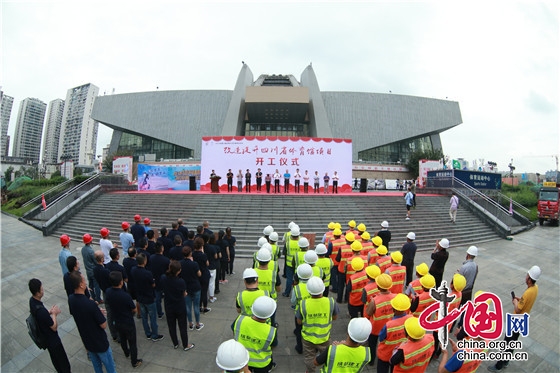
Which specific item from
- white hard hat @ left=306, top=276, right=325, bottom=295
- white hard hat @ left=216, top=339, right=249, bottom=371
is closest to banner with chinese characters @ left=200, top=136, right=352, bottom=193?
white hard hat @ left=306, top=276, right=325, bottom=295

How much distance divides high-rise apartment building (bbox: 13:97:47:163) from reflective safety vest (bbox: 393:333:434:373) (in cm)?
11503

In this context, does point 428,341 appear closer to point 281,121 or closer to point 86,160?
point 281,121

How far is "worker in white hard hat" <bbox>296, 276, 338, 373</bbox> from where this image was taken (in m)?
3.13

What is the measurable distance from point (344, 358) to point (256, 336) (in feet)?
2.88

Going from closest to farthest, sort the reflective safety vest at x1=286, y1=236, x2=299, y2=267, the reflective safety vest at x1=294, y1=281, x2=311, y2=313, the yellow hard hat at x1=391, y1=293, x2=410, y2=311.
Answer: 1. the yellow hard hat at x1=391, y1=293, x2=410, y2=311
2. the reflective safety vest at x1=294, y1=281, x2=311, y2=313
3. the reflective safety vest at x1=286, y1=236, x2=299, y2=267

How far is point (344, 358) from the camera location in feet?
7.97

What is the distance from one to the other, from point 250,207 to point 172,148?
32560 mm

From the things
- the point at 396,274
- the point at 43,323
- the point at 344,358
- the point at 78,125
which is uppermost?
the point at 78,125

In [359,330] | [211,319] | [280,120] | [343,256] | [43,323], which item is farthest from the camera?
[280,120]

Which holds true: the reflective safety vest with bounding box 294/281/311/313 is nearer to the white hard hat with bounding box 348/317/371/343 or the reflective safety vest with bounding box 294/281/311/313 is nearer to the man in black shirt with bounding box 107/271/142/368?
the white hard hat with bounding box 348/317/371/343

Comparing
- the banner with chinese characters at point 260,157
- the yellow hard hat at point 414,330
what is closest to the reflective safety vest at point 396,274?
the yellow hard hat at point 414,330

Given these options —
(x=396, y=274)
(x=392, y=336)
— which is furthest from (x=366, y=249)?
(x=392, y=336)

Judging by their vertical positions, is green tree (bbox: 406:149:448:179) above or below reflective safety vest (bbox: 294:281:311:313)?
above

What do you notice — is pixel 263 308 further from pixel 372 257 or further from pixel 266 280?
pixel 372 257
